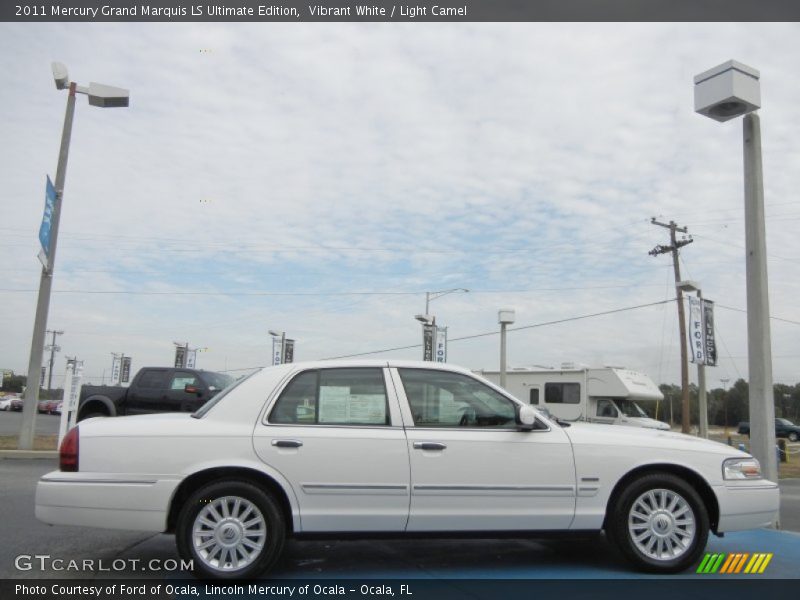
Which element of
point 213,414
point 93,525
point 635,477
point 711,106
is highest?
point 711,106

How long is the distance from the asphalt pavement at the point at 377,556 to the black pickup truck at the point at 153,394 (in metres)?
7.22

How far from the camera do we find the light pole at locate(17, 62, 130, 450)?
15.2 metres

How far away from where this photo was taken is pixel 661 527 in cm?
520

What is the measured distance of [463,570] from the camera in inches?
207

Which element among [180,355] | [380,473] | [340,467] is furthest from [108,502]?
[180,355]

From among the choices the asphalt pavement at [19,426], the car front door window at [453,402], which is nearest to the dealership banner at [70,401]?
the asphalt pavement at [19,426]

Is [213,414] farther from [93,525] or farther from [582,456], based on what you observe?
[582,456]

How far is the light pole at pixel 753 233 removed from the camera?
7184mm

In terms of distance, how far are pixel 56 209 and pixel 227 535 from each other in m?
12.8

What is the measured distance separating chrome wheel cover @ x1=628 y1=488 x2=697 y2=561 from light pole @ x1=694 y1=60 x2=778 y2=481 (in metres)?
2.60

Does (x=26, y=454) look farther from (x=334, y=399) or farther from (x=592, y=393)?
(x=592, y=393)

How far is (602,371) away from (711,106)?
712 inches

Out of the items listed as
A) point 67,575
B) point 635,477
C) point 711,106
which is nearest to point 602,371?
point 711,106

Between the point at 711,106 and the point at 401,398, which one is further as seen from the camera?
the point at 711,106
